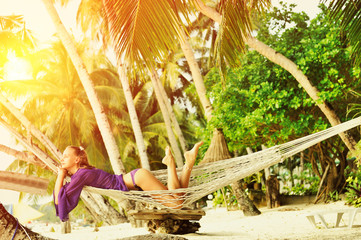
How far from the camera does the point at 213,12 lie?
15.4ft

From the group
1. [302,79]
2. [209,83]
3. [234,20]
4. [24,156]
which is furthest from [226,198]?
[234,20]

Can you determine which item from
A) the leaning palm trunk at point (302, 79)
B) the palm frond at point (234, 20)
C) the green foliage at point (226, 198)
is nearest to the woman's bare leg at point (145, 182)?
the palm frond at point (234, 20)

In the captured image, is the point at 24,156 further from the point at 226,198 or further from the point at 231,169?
the point at 226,198

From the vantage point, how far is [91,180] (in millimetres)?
2752

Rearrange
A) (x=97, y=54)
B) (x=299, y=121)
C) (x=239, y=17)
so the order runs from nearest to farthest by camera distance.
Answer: (x=239, y=17) < (x=299, y=121) < (x=97, y=54)

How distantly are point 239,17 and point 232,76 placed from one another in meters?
3.10

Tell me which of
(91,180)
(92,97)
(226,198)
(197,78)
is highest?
(197,78)

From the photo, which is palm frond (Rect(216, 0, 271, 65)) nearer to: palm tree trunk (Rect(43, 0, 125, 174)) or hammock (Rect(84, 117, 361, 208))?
hammock (Rect(84, 117, 361, 208))

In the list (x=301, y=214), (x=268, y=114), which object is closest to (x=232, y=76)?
(x=268, y=114)

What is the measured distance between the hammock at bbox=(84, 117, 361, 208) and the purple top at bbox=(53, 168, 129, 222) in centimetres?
7

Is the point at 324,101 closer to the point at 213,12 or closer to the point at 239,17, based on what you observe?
the point at 213,12

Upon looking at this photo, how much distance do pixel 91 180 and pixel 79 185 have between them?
104mm

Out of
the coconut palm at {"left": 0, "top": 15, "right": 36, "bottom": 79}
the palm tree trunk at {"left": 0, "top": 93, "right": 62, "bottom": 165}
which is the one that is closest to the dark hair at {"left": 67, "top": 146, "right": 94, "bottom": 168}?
the palm tree trunk at {"left": 0, "top": 93, "right": 62, "bottom": 165}

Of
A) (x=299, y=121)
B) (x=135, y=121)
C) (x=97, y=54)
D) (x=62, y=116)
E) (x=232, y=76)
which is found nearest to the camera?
(x=299, y=121)
